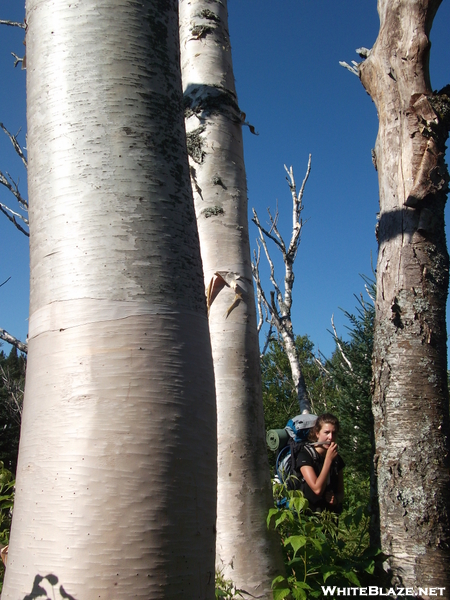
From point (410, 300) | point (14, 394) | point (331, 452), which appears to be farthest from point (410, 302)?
point (14, 394)

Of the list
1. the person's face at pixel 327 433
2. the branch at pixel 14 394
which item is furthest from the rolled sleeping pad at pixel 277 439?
the branch at pixel 14 394

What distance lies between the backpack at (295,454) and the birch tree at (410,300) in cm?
90

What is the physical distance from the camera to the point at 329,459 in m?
3.64

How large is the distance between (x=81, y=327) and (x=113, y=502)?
1.15 feet

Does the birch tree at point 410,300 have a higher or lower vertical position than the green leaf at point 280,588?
higher

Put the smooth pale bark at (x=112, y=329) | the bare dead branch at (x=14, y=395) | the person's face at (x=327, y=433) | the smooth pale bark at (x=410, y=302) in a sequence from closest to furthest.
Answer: the smooth pale bark at (x=112, y=329) → the smooth pale bark at (x=410, y=302) → the person's face at (x=327, y=433) → the bare dead branch at (x=14, y=395)

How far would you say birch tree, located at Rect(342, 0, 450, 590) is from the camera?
2492mm

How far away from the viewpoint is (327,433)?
3.91 meters

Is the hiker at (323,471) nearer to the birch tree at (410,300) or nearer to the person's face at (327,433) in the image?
the person's face at (327,433)

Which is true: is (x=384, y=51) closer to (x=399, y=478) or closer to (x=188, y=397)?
(x=399, y=478)

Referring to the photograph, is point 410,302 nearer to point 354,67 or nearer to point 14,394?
point 354,67

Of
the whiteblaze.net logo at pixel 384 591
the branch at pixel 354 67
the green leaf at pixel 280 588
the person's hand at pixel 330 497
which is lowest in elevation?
the whiteblaze.net logo at pixel 384 591

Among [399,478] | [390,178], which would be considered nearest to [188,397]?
[399,478]

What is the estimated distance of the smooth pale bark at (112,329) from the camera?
91 cm
